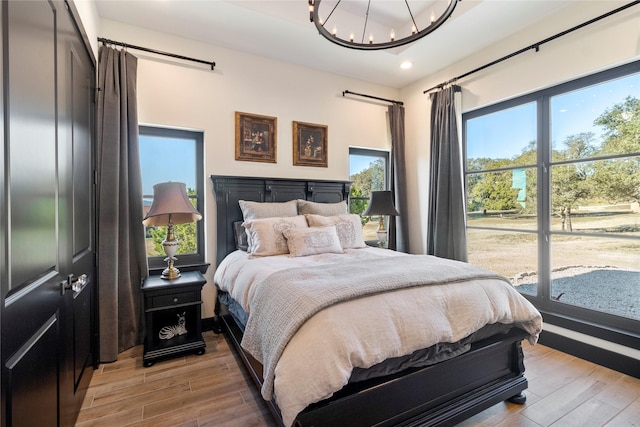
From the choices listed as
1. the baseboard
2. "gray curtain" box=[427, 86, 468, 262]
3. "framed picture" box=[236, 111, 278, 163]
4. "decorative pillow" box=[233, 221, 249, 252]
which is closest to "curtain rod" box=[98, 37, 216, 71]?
"framed picture" box=[236, 111, 278, 163]

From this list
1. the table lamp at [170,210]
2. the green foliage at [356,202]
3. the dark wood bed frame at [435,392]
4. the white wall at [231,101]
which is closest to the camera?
the dark wood bed frame at [435,392]

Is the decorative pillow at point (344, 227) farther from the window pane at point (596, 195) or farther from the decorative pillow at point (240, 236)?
the window pane at point (596, 195)

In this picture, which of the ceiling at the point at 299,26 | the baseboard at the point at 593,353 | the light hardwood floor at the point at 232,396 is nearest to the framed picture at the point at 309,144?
the ceiling at the point at 299,26

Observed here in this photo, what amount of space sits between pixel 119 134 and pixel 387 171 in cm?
327

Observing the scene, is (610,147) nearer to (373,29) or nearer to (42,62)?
(373,29)

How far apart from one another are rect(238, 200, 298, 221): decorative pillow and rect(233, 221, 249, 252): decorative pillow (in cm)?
11

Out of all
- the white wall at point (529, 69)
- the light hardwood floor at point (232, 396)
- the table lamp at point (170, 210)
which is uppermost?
the white wall at point (529, 69)

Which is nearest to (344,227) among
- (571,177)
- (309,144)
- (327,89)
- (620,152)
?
(309,144)

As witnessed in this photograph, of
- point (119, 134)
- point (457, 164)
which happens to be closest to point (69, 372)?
point (119, 134)

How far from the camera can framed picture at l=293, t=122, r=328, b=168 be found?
3.57 m

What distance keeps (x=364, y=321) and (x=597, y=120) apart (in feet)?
9.06

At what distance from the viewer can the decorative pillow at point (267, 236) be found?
8.67 feet

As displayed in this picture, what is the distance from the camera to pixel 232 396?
195cm

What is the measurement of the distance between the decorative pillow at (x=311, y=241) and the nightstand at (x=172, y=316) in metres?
0.82
